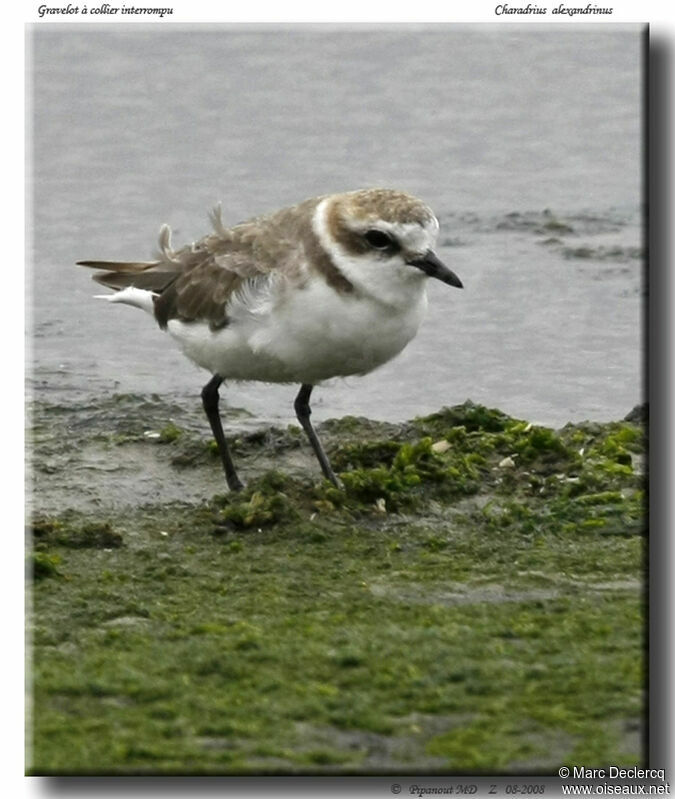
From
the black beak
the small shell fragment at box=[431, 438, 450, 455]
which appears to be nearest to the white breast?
the black beak

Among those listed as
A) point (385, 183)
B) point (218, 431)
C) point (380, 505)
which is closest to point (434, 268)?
point (380, 505)

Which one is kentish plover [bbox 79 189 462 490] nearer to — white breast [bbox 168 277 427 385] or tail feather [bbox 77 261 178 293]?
white breast [bbox 168 277 427 385]

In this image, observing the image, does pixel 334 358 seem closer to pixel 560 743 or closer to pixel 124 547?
pixel 124 547

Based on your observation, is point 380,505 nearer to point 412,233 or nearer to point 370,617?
point 412,233

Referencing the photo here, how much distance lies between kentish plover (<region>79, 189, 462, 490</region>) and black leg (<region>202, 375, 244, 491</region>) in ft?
0.06

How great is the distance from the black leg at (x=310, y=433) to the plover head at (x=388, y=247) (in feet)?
3.54

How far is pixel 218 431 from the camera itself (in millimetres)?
8836

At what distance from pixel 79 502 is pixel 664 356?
3531 mm

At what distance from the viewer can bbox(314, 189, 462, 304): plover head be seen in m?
7.77

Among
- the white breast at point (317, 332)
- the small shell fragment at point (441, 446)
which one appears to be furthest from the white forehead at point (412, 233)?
the small shell fragment at point (441, 446)

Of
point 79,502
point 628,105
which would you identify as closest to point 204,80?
point 628,105

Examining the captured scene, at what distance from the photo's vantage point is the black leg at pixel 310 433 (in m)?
8.50

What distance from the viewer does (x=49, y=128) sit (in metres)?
12.8

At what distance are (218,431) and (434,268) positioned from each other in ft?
5.96
